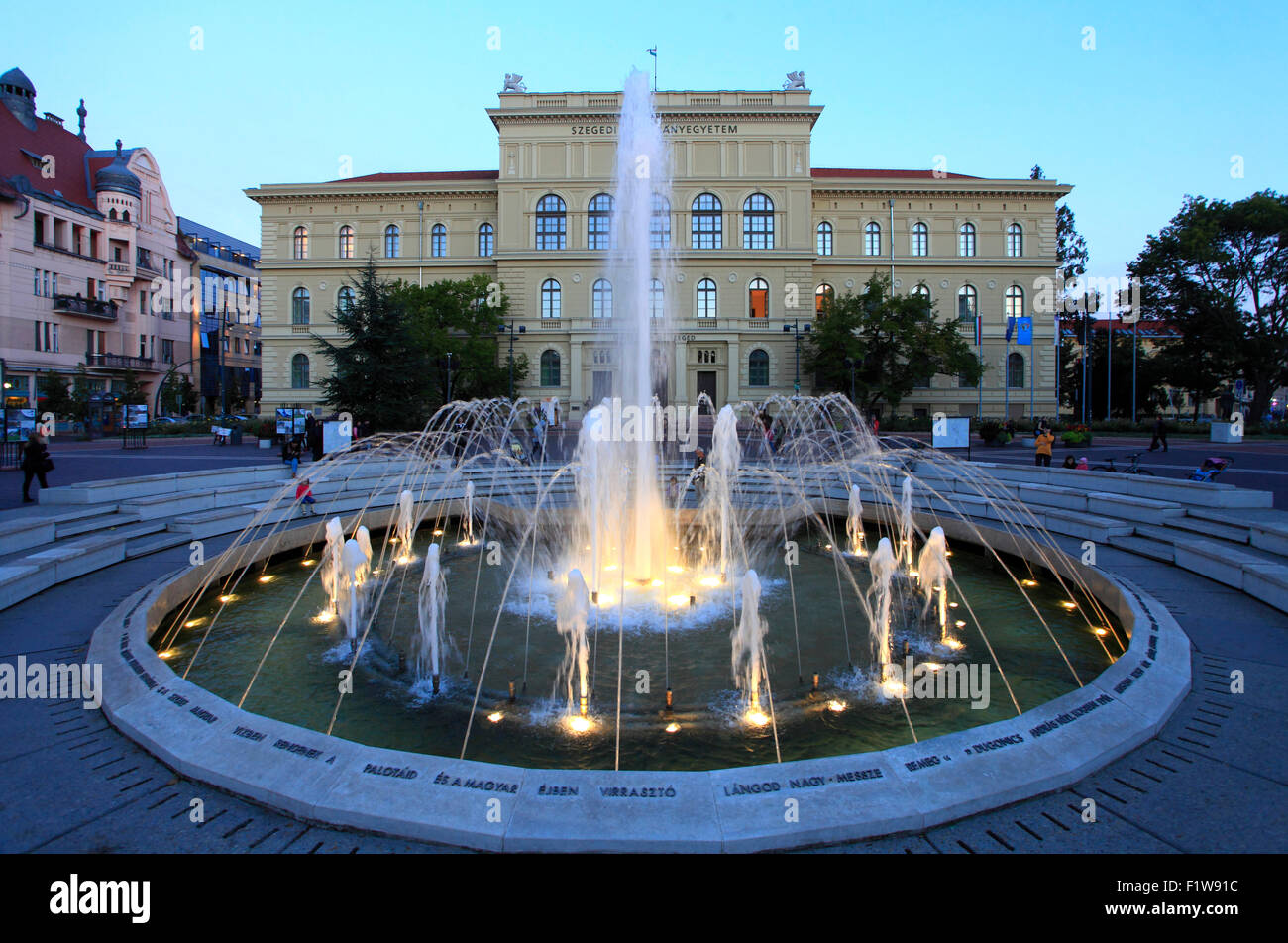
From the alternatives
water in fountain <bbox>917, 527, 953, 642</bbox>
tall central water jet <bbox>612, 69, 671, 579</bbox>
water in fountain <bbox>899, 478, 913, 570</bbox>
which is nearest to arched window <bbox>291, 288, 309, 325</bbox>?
tall central water jet <bbox>612, 69, 671, 579</bbox>

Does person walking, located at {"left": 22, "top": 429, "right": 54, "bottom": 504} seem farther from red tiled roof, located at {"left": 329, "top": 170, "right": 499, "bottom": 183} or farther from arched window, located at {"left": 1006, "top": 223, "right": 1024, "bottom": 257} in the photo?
arched window, located at {"left": 1006, "top": 223, "right": 1024, "bottom": 257}

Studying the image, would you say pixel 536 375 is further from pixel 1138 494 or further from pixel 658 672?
pixel 658 672

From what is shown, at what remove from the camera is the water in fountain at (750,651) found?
6566mm

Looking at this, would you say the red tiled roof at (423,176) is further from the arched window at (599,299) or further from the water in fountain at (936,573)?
the water in fountain at (936,573)

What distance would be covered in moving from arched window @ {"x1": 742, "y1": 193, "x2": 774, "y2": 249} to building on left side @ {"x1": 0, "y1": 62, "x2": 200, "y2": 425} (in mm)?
38760

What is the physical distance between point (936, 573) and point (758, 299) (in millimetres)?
42106

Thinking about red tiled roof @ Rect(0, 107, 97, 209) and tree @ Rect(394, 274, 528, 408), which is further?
red tiled roof @ Rect(0, 107, 97, 209)

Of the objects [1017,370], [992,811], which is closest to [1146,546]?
[992,811]

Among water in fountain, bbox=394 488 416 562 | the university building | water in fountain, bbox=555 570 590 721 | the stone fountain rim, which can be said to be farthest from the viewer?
the university building

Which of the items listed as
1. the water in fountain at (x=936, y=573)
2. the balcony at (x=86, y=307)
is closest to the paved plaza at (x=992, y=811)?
the water in fountain at (x=936, y=573)

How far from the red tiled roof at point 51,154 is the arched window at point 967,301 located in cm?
6753

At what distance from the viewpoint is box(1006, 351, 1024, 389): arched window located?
51.4 m

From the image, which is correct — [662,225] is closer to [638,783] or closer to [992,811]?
[638,783]

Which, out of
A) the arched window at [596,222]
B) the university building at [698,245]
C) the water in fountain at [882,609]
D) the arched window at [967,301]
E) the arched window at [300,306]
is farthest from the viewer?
the arched window at [300,306]
